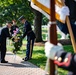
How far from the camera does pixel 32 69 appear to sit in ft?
35.7

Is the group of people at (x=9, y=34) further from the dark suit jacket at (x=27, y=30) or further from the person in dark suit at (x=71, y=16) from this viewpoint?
the person in dark suit at (x=71, y=16)

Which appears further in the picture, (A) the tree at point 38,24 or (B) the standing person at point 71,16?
(A) the tree at point 38,24

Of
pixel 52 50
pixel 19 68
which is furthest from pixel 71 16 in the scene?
pixel 19 68

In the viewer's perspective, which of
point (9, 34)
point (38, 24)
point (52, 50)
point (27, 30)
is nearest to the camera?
point (52, 50)

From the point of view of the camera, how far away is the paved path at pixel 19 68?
1030 centimetres

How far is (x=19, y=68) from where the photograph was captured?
11.2 metres

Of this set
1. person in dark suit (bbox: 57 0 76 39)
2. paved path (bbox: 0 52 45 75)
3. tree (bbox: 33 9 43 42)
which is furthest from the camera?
tree (bbox: 33 9 43 42)

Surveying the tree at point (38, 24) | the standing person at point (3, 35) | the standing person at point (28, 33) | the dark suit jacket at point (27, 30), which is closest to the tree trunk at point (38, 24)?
the tree at point (38, 24)

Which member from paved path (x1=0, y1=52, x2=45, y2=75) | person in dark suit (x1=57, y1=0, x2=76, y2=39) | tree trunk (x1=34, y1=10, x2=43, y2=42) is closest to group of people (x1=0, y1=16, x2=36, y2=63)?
paved path (x1=0, y1=52, x2=45, y2=75)

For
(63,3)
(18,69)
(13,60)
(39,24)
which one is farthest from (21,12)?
(63,3)

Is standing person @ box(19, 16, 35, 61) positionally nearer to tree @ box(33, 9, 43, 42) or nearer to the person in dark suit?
the person in dark suit

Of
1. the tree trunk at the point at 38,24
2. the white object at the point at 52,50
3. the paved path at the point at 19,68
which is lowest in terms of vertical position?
the paved path at the point at 19,68

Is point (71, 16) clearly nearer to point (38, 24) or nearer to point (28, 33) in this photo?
point (28, 33)

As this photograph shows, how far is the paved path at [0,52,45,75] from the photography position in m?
10.3
